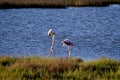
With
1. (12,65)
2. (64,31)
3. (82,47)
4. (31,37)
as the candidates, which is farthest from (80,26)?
(12,65)

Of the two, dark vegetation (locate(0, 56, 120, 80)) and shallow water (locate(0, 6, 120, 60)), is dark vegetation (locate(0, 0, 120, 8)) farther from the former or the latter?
dark vegetation (locate(0, 56, 120, 80))

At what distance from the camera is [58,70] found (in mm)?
11914

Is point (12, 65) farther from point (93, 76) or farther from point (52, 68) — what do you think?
point (93, 76)

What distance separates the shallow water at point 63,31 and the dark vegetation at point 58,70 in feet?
15.3

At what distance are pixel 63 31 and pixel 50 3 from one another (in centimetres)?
1470

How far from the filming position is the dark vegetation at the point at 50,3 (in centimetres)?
4083

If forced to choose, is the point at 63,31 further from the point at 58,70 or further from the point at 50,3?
the point at 58,70

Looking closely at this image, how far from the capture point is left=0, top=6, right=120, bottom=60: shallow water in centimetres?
1977

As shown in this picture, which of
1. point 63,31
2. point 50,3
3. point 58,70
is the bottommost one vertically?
point 50,3

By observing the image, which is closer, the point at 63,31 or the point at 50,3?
the point at 63,31

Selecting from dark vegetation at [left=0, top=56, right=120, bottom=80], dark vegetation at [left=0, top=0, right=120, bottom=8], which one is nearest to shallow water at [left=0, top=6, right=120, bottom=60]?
dark vegetation at [left=0, top=0, right=120, bottom=8]

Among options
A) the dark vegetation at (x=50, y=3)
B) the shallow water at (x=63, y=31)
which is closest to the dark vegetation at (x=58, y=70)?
the shallow water at (x=63, y=31)

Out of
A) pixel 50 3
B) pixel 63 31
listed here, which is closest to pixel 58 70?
pixel 63 31

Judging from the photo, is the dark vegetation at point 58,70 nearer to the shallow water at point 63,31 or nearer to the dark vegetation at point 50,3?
the shallow water at point 63,31
